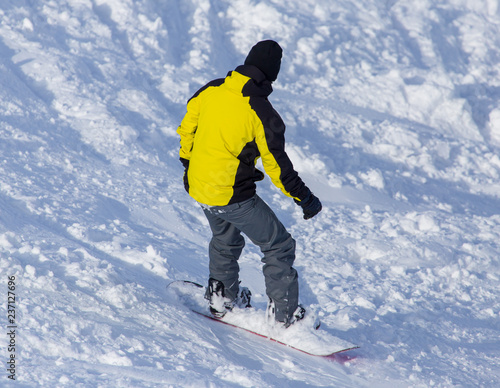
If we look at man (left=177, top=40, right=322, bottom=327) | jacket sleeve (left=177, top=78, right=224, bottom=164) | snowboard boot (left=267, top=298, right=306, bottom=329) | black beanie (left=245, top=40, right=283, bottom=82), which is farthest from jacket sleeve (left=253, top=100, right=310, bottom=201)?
snowboard boot (left=267, top=298, right=306, bottom=329)

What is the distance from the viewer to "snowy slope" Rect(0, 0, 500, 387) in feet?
10.2

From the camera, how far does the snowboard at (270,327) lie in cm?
350

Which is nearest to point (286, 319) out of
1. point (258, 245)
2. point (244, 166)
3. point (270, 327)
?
point (270, 327)

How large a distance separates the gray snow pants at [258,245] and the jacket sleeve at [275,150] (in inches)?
11.5

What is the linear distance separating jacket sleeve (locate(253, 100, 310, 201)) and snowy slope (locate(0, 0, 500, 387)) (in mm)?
1106

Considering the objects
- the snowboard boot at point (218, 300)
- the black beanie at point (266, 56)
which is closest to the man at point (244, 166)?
the black beanie at point (266, 56)

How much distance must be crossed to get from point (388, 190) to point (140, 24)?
5.12 meters

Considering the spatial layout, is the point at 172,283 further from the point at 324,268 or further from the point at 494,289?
the point at 494,289

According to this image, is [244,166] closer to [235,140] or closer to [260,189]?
[235,140]

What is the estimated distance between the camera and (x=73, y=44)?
7492mm

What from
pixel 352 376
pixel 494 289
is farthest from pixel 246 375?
pixel 494 289

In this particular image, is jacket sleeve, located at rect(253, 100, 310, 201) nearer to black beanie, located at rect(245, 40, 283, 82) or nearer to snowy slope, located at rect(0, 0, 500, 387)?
black beanie, located at rect(245, 40, 283, 82)

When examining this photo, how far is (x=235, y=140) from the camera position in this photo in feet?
9.66

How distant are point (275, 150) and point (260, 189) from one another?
3048mm
